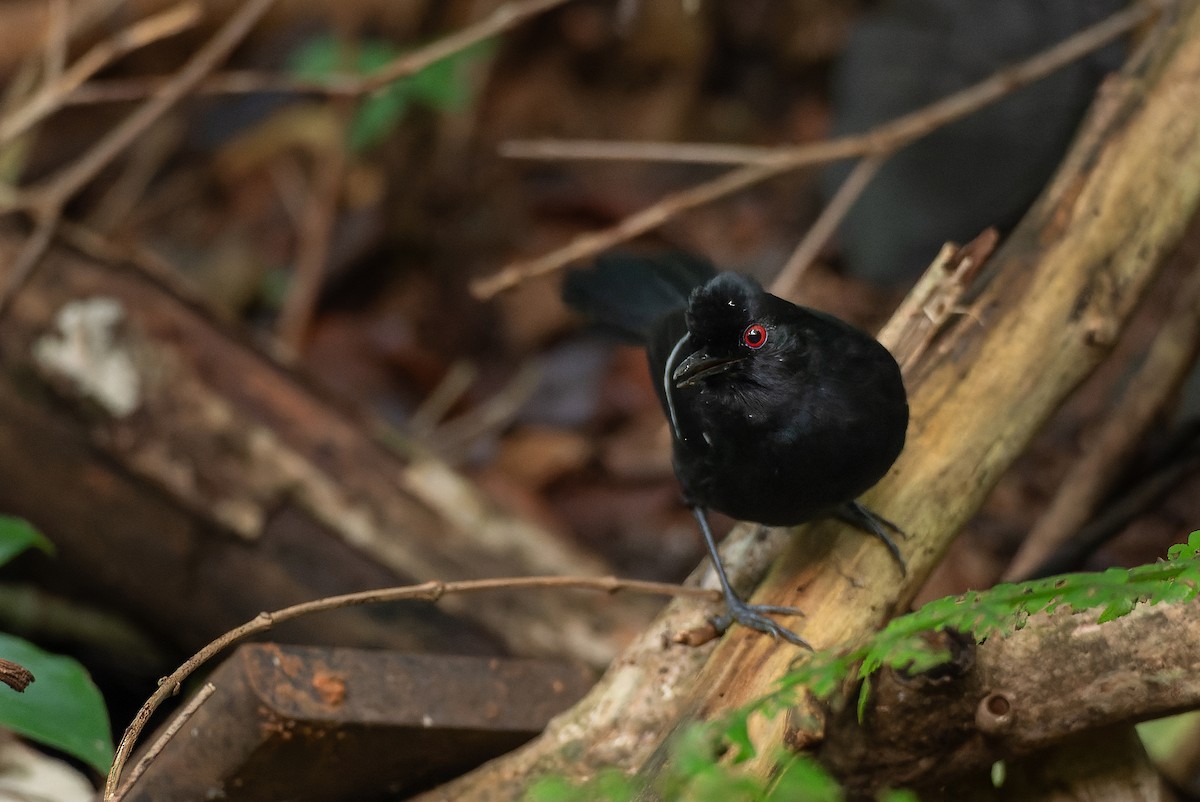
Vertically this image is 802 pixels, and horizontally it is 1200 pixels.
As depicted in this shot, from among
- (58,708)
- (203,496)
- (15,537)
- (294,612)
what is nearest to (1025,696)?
(294,612)

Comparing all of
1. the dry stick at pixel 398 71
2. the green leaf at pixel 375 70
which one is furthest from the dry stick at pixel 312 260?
the dry stick at pixel 398 71

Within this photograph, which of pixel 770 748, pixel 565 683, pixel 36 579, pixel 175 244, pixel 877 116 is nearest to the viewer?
pixel 770 748

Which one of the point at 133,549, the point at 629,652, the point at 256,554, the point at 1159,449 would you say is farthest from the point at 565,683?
the point at 1159,449

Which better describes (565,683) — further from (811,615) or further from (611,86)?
(611,86)

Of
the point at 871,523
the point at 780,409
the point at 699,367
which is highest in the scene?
the point at 699,367

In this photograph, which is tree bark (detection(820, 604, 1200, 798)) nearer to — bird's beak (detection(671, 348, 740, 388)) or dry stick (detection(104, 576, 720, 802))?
dry stick (detection(104, 576, 720, 802))

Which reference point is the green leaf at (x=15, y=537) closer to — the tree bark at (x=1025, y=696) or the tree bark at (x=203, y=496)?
the tree bark at (x=203, y=496)

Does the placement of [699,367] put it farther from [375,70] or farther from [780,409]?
[375,70]
